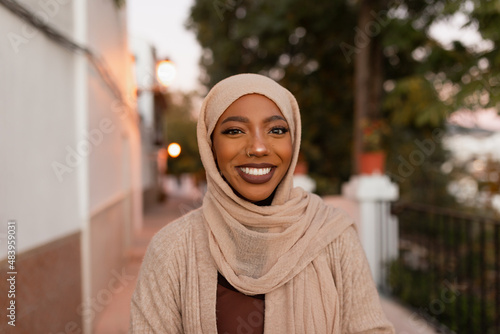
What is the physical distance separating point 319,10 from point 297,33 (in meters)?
1.10

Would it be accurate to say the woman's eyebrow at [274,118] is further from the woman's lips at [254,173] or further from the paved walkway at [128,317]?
the paved walkway at [128,317]

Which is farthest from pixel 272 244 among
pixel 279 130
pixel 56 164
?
pixel 56 164

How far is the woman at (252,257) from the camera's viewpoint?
4.76 ft

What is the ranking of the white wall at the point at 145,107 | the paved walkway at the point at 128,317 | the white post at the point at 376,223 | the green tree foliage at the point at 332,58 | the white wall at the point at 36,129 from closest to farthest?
the white wall at the point at 36,129
the paved walkway at the point at 128,317
the white post at the point at 376,223
the green tree foliage at the point at 332,58
the white wall at the point at 145,107

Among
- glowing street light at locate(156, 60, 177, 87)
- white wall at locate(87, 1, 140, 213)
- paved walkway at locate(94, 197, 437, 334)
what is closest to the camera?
paved walkway at locate(94, 197, 437, 334)

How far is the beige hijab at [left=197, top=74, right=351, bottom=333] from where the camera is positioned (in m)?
1.46

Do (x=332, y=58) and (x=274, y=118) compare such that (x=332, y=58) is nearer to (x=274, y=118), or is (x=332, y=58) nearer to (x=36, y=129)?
(x=36, y=129)

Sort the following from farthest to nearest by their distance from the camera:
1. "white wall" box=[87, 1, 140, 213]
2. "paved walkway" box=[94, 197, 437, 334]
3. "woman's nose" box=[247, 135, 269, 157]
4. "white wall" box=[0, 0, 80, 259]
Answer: "white wall" box=[87, 1, 140, 213] → "paved walkway" box=[94, 197, 437, 334] → "white wall" box=[0, 0, 80, 259] → "woman's nose" box=[247, 135, 269, 157]

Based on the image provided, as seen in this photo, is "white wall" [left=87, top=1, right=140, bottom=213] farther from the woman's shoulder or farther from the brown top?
the brown top

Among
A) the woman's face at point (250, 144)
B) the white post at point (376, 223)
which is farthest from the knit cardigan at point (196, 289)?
the white post at point (376, 223)

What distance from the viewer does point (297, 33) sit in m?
10.2

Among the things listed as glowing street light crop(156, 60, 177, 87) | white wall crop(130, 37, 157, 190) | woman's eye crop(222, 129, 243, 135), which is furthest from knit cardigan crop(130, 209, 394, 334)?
white wall crop(130, 37, 157, 190)

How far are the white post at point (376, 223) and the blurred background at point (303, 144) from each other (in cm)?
2

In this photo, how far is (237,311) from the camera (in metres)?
1.48
